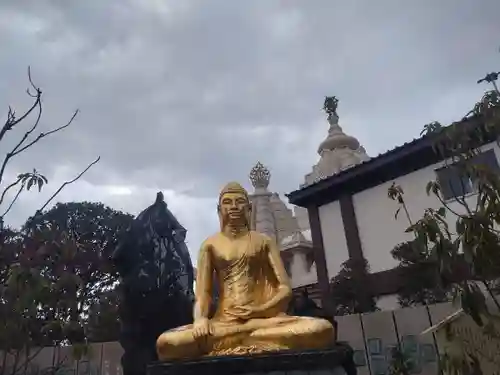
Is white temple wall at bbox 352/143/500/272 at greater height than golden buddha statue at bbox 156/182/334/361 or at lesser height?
greater

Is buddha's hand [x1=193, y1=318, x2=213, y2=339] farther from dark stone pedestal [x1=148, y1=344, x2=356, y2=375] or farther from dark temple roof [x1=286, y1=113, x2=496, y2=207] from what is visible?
dark temple roof [x1=286, y1=113, x2=496, y2=207]

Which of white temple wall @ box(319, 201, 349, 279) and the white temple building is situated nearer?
white temple wall @ box(319, 201, 349, 279)

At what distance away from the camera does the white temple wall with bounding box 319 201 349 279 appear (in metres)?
11.8

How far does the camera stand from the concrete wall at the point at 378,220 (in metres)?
10.5

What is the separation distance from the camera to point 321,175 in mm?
18141

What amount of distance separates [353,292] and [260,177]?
1164cm

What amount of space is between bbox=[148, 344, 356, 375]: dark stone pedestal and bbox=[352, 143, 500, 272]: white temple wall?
307 inches

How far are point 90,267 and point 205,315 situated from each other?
9.33m

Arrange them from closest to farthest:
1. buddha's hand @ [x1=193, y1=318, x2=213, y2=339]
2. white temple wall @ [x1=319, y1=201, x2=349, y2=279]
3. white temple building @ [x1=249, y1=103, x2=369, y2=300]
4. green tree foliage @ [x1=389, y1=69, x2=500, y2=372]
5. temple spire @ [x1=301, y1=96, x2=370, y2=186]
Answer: green tree foliage @ [x1=389, y1=69, x2=500, y2=372], buddha's hand @ [x1=193, y1=318, x2=213, y2=339], white temple wall @ [x1=319, y1=201, x2=349, y2=279], white temple building @ [x1=249, y1=103, x2=369, y2=300], temple spire @ [x1=301, y1=96, x2=370, y2=186]

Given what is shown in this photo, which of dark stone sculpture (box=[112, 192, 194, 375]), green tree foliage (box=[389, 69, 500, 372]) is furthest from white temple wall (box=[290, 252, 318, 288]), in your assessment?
green tree foliage (box=[389, 69, 500, 372])

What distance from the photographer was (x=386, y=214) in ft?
36.4

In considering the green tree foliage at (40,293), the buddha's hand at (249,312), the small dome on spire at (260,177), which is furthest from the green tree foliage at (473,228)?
the small dome on spire at (260,177)

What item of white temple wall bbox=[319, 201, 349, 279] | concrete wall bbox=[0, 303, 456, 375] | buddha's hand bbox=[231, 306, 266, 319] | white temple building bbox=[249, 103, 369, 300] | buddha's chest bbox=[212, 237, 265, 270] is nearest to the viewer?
buddha's hand bbox=[231, 306, 266, 319]

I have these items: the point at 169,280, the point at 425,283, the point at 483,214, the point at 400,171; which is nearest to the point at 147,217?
the point at 169,280
